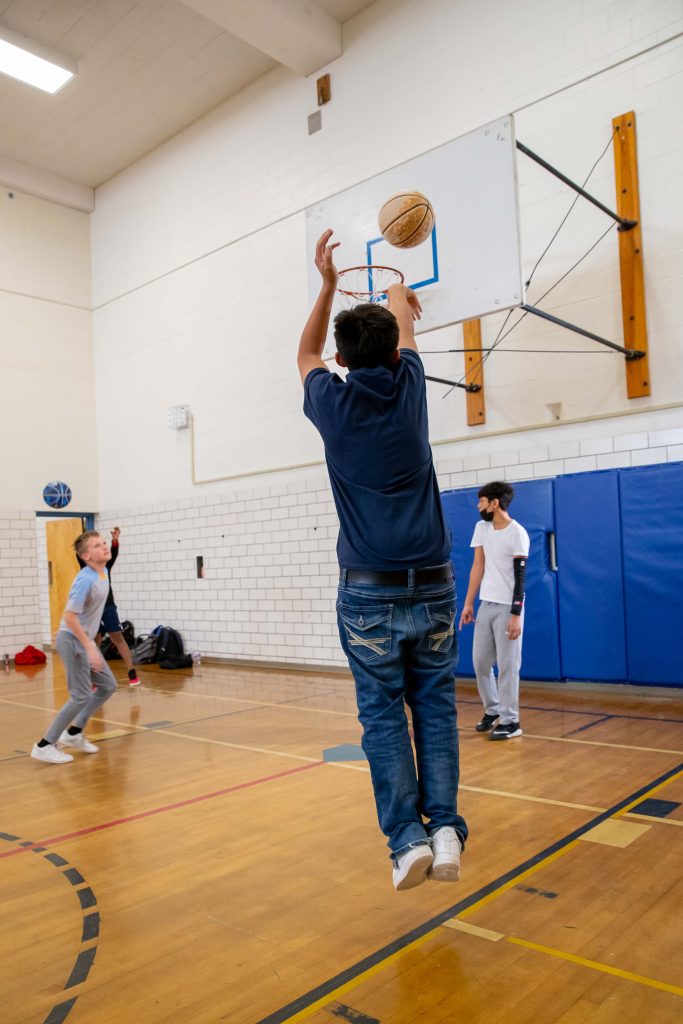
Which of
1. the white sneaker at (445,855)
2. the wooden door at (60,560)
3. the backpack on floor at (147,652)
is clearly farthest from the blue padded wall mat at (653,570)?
the wooden door at (60,560)

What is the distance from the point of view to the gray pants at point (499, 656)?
18.9ft

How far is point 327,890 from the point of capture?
3.32 meters

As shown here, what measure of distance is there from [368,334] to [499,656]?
3813mm

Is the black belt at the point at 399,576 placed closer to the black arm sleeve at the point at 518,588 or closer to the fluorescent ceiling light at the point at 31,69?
the black arm sleeve at the point at 518,588

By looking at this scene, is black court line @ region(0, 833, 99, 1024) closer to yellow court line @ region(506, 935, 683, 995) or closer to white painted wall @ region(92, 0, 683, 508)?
yellow court line @ region(506, 935, 683, 995)

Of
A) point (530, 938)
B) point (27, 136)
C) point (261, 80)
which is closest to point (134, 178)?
point (27, 136)

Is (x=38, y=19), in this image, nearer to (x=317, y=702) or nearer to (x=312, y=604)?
(x=312, y=604)

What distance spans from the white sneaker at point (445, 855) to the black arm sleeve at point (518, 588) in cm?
327

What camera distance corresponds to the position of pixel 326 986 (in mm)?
2510

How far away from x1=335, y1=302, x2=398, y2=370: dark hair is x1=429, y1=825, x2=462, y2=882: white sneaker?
152 centimetres

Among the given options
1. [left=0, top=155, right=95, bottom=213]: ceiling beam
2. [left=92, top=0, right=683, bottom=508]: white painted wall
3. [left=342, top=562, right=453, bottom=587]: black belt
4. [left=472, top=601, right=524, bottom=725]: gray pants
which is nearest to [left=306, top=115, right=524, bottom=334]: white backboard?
[left=92, top=0, right=683, bottom=508]: white painted wall

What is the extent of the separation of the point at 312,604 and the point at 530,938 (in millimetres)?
7879

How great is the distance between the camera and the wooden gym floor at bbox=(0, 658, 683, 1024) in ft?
8.05

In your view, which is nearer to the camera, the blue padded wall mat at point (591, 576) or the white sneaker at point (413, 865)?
the white sneaker at point (413, 865)
